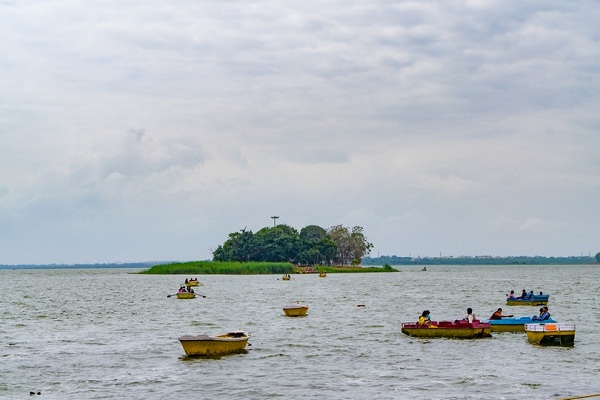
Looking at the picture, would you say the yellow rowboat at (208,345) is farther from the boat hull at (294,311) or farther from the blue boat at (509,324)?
the boat hull at (294,311)

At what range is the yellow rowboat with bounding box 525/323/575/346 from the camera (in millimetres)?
40625

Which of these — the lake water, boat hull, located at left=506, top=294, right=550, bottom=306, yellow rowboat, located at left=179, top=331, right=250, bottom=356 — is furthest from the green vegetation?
yellow rowboat, located at left=179, top=331, right=250, bottom=356

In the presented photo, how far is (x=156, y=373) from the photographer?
33.5 meters

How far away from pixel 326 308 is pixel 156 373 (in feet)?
134

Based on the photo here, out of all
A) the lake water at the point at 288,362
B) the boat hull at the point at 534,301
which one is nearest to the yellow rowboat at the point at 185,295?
the lake water at the point at 288,362

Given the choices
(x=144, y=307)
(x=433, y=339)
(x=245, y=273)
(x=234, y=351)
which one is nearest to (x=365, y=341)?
(x=433, y=339)

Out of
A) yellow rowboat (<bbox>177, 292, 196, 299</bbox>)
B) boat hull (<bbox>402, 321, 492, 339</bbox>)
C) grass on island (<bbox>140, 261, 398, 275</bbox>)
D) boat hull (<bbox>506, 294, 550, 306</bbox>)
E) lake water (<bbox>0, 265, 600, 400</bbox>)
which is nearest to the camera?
lake water (<bbox>0, 265, 600, 400</bbox>)

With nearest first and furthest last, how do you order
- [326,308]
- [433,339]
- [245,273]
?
1. [433,339]
2. [326,308]
3. [245,273]

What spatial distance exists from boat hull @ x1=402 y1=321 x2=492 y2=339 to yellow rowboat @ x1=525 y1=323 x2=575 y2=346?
3.91 meters

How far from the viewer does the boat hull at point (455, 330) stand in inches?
1742

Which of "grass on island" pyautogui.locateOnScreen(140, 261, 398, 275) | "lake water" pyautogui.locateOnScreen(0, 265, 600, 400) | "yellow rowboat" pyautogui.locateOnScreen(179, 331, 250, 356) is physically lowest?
"lake water" pyautogui.locateOnScreen(0, 265, 600, 400)

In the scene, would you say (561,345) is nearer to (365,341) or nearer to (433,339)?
(433,339)

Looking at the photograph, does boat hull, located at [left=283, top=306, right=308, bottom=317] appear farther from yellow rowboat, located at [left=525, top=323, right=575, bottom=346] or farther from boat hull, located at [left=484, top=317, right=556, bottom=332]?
yellow rowboat, located at [left=525, top=323, right=575, bottom=346]

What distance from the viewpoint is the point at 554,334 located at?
40.6 m
